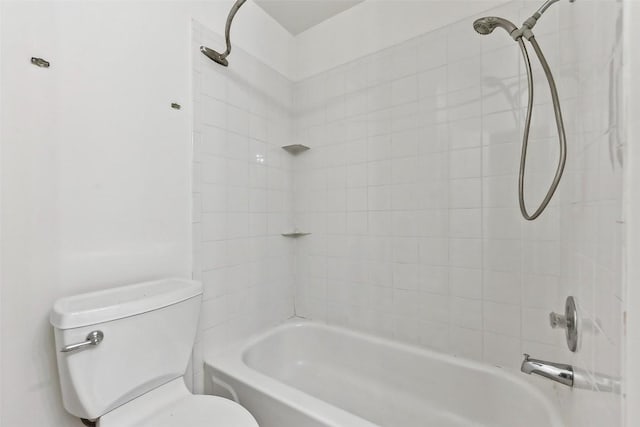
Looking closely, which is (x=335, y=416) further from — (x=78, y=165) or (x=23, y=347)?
(x=78, y=165)

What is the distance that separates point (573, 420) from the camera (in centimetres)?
79

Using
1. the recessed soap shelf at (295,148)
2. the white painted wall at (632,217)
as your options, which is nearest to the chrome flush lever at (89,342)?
the white painted wall at (632,217)

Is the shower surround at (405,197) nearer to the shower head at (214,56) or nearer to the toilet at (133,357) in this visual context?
the shower head at (214,56)

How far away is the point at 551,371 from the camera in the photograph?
2.33ft

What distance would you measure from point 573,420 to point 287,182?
5.50 ft

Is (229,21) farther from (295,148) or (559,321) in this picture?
(559,321)

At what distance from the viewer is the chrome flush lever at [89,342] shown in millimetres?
761

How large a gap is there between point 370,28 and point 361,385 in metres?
2.06

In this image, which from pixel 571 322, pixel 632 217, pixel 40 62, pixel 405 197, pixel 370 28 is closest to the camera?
pixel 632 217

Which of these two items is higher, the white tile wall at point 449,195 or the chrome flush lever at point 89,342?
the white tile wall at point 449,195

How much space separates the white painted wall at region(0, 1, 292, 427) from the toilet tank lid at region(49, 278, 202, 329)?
0.06m

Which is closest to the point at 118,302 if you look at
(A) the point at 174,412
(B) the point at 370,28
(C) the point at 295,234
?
(A) the point at 174,412

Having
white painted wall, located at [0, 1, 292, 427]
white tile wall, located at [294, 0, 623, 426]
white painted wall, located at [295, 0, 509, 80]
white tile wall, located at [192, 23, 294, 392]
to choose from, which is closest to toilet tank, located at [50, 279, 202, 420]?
white painted wall, located at [0, 1, 292, 427]

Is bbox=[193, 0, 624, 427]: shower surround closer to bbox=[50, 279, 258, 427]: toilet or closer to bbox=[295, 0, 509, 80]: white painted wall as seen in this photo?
bbox=[295, 0, 509, 80]: white painted wall
